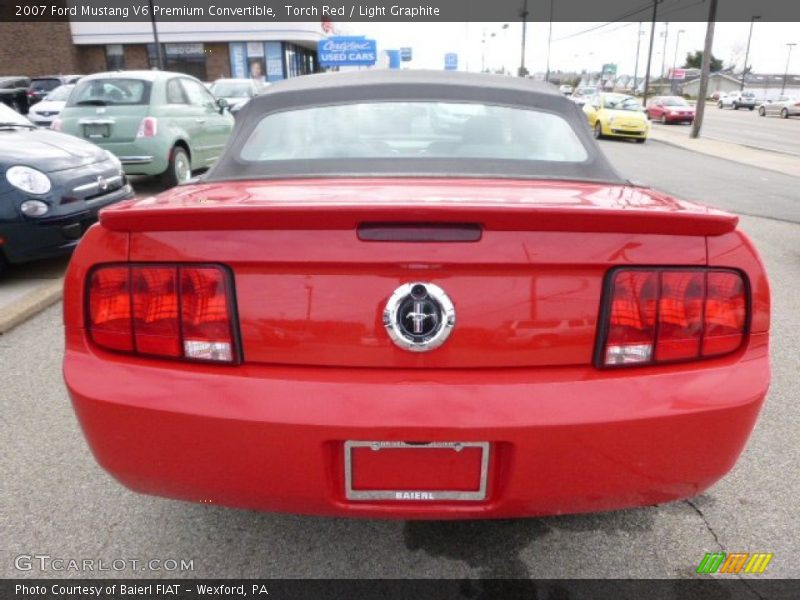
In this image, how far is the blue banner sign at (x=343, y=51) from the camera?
4319 cm

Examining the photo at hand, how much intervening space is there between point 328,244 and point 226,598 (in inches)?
46.7

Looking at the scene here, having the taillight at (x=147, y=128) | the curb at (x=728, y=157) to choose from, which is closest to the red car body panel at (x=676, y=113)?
the curb at (x=728, y=157)

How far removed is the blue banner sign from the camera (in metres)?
43.2

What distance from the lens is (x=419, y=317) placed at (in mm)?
1544

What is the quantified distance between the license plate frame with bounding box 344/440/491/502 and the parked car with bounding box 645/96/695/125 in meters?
31.7

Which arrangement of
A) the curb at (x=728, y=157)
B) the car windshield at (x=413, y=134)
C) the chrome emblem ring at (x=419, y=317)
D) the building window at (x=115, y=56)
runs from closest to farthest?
the chrome emblem ring at (x=419, y=317) < the car windshield at (x=413, y=134) < the curb at (x=728, y=157) < the building window at (x=115, y=56)

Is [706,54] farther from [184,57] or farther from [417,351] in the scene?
[184,57]

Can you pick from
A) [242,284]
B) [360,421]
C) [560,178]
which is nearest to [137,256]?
[242,284]

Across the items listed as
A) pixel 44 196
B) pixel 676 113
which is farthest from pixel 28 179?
pixel 676 113

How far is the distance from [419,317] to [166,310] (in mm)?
673

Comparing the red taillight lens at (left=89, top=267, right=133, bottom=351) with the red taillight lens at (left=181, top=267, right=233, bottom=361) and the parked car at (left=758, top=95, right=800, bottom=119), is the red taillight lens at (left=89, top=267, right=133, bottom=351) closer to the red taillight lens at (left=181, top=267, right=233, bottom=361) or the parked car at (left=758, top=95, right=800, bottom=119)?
the red taillight lens at (left=181, top=267, right=233, bottom=361)

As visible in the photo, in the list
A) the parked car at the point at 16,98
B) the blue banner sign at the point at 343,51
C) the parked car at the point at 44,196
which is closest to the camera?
the parked car at the point at 44,196

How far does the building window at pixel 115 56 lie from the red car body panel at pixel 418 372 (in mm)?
40420

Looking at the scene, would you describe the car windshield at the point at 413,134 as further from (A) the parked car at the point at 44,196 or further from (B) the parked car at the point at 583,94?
(B) the parked car at the point at 583,94
